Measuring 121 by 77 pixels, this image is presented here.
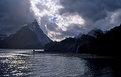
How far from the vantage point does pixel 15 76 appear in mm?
56062

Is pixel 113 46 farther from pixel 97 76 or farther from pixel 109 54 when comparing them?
pixel 97 76

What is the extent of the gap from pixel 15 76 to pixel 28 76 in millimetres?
4279

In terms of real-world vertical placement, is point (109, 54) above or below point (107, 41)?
below

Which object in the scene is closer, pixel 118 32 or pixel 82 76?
pixel 82 76

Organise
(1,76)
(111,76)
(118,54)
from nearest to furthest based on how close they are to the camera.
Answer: (1,76) < (111,76) < (118,54)

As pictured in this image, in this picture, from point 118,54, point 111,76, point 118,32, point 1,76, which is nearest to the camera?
point 1,76

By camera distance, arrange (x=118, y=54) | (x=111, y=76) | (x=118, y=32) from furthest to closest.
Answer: (x=118, y=32) → (x=118, y=54) → (x=111, y=76)

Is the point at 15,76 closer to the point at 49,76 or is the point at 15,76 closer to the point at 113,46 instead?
the point at 49,76

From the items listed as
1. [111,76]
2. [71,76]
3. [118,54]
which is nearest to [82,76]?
[71,76]

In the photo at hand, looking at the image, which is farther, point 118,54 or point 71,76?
point 118,54

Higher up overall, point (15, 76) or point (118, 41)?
point (118, 41)

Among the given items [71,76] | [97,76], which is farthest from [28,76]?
[97,76]

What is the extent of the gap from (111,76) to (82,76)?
1029cm

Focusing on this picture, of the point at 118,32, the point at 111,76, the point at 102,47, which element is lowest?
the point at 111,76
